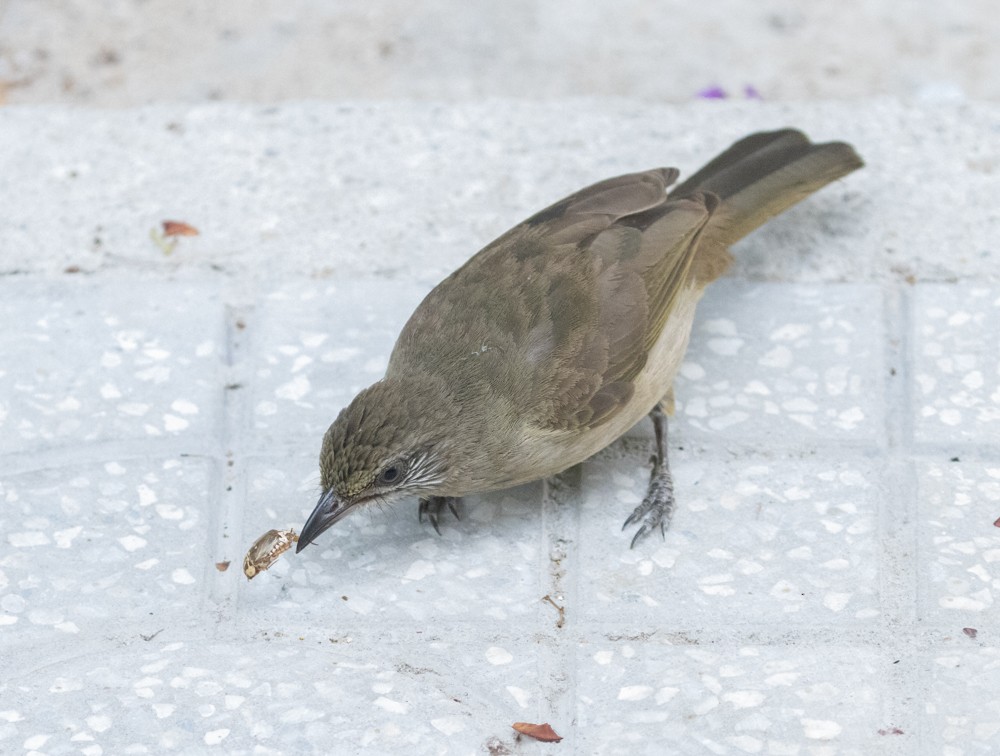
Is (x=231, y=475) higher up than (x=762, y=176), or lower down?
lower down

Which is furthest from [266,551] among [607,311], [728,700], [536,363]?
[728,700]

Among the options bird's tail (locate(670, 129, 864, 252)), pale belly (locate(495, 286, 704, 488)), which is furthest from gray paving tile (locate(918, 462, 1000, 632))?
bird's tail (locate(670, 129, 864, 252))

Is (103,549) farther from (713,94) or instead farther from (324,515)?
(713,94)

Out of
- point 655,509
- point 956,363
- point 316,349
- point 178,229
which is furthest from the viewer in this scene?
point 178,229

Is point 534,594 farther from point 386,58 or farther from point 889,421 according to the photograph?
point 386,58

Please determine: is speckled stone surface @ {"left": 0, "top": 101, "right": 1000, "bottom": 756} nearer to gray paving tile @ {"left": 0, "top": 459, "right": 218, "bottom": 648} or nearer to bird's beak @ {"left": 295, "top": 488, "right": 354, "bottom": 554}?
gray paving tile @ {"left": 0, "top": 459, "right": 218, "bottom": 648}

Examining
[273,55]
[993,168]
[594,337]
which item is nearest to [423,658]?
[594,337]

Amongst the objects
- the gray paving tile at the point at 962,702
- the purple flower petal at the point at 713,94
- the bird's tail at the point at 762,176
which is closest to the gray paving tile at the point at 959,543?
the gray paving tile at the point at 962,702
